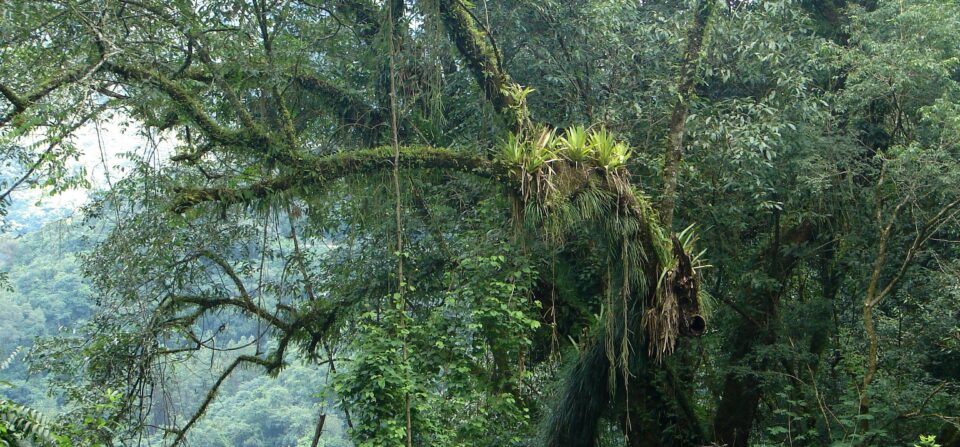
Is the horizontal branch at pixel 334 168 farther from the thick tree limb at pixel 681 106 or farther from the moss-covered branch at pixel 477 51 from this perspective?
the thick tree limb at pixel 681 106

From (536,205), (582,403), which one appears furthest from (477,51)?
(582,403)

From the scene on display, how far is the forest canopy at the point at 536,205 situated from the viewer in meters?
5.10

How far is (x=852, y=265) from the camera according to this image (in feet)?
21.4

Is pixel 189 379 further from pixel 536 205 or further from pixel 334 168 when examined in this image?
pixel 536 205

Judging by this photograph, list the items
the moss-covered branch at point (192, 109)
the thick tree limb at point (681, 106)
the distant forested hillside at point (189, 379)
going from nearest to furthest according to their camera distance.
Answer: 1. the moss-covered branch at point (192, 109)
2. the thick tree limb at point (681, 106)
3. the distant forested hillside at point (189, 379)

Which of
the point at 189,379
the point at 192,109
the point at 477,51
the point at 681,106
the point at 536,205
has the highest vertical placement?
the point at 189,379

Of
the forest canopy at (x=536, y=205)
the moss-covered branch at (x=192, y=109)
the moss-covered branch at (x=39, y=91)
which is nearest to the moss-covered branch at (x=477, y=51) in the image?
the forest canopy at (x=536, y=205)

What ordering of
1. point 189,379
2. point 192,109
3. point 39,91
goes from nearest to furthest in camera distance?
point 39,91 < point 192,109 < point 189,379

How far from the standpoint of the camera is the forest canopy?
5.10 m

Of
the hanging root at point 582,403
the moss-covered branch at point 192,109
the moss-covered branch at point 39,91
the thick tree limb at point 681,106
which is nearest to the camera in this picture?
the moss-covered branch at point 39,91

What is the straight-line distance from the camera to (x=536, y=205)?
189 inches

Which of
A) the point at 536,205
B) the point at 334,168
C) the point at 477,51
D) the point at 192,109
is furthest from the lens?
the point at 477,51

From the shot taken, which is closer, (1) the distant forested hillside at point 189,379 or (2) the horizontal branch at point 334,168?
(2) the horizontal branch at point 334,168

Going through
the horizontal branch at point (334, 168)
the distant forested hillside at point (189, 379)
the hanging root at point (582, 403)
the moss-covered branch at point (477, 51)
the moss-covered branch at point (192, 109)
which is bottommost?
the hanging root at point (582, 403)
